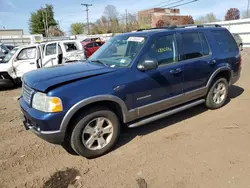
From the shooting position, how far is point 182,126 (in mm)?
4324

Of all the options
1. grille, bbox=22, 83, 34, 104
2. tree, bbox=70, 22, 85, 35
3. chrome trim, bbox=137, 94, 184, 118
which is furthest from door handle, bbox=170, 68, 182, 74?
tree, bbox=70, 22, 85, 35

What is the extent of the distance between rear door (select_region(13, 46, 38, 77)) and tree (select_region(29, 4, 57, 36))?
59184 millimetres

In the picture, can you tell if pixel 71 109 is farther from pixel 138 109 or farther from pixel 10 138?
pixel 10 138

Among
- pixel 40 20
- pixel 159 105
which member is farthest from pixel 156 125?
pixel 40 20

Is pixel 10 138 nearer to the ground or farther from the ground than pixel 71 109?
nearer to the ground

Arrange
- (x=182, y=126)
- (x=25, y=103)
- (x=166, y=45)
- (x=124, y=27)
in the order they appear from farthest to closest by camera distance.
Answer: (x=124, y=27), (x=182, y=126), (x=166, y=45), (x=25, y=103)

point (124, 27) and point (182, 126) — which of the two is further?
point (124, 27)

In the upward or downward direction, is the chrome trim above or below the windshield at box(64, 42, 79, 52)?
below

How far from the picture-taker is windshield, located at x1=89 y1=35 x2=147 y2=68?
145 inches

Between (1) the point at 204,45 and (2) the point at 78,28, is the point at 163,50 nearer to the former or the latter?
(1) the point at 204,45

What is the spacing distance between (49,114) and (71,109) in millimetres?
295

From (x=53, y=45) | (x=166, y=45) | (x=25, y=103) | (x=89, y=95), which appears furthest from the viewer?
(x=53, y=45)

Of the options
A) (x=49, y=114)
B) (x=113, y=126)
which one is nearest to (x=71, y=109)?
(x=49, y=114)

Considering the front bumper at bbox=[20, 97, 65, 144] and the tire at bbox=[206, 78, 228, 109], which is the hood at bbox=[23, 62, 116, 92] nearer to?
the front bumper at bbox=[20, 97, 65, 144]
